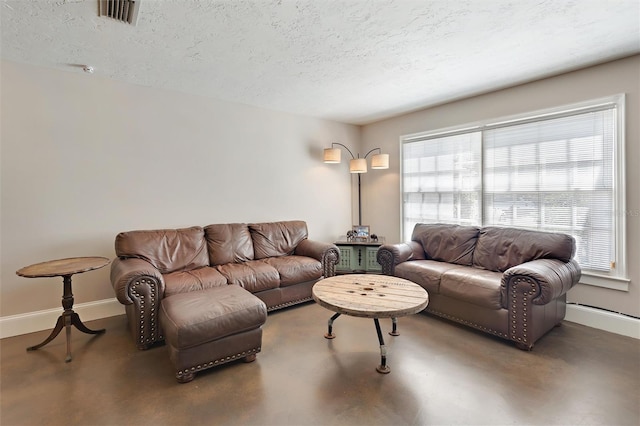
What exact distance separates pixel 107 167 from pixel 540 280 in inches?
168

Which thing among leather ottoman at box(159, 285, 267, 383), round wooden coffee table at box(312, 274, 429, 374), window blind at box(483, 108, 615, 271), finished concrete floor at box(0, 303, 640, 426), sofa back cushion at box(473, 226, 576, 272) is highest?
window blind at box(483, 108, 615, 271)

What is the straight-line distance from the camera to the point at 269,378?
6.89ft

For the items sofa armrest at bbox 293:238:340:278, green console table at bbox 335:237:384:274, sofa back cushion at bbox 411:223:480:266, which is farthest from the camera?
green console table at bbox 335:237:384:274

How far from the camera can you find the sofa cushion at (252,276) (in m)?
3.08

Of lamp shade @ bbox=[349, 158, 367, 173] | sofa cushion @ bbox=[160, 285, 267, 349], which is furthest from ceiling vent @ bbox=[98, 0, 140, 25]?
lamp shade @ bbox=[349, 158, 367, 173]

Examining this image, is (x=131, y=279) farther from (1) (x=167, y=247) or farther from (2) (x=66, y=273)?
(1) (x=167, y=247)

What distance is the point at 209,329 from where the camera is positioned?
2.09m

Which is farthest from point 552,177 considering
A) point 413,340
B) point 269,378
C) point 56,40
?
point 56,40

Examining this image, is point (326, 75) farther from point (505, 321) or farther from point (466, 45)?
point (505, 321)

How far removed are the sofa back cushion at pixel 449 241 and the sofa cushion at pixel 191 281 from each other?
2518 mm

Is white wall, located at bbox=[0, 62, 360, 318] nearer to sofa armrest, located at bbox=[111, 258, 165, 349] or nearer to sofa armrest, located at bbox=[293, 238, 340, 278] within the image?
sofa armrest, located at bbox=[293, 238, 340, 278]

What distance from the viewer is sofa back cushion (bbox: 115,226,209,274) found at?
2.97 metres

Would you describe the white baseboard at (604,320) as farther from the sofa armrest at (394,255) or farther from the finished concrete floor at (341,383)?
the sofa armrest at (394,255)

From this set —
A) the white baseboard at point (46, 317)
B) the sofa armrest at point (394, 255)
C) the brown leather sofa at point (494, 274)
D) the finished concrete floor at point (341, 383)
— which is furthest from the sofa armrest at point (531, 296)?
the white baseboard at point (46, 317)
